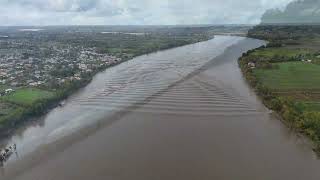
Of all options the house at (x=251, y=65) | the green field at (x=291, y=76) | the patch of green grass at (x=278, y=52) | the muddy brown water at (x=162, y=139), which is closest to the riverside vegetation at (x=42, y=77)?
the muddy brown water at (x=162, y=139)

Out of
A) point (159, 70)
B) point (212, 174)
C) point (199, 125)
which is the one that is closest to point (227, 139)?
point (199, 125)

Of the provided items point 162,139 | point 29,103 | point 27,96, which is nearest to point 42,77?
point 27,96

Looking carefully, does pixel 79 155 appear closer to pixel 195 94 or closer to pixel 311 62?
pixel 195 94

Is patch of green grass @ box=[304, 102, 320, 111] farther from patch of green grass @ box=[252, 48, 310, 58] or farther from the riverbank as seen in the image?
patch of green grass @ box=[252, 48, 310, 58]

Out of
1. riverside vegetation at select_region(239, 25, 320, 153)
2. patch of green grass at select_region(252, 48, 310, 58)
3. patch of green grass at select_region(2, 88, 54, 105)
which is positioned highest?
patch of green grass at select_region(252, 48, 310, 58)

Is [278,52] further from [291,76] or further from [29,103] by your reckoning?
[29,103]

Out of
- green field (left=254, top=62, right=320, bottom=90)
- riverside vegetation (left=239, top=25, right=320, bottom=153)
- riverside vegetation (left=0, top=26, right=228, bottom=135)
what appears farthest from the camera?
green field (left=254, top=62, right=320, bottom=90)

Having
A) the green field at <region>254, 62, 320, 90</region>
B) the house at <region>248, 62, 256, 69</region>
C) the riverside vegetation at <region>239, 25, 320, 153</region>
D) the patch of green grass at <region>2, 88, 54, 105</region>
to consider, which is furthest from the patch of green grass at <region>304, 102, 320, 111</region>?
the patch of green grass at <region>2, 88, 54, 105</region>
